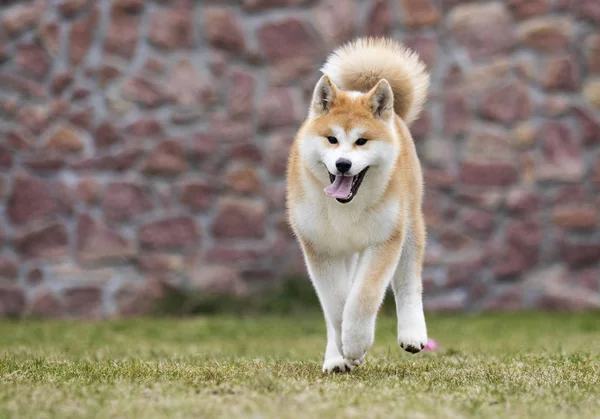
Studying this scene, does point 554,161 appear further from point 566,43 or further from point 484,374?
point 484,374

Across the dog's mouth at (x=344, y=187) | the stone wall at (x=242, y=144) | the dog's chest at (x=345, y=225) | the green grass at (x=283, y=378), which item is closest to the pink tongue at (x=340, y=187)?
the dog's mouth at (x=344, y=187)

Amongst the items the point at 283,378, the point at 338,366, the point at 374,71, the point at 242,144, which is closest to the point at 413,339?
the point at 338,366

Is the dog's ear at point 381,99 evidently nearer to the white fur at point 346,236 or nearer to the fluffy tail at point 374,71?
the white fur at point 346,236

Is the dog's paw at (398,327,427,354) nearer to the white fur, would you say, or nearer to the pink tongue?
the white fur

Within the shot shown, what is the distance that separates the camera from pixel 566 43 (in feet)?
25.3

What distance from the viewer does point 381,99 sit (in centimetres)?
406

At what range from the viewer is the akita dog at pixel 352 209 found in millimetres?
3842

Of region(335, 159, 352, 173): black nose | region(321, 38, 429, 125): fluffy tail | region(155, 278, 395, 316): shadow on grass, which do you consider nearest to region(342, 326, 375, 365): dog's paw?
region(335, 159, 352, 173): black nose

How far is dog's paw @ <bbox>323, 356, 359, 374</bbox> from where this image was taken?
13.4 ft

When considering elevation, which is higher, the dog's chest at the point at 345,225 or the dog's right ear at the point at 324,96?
the dog's right ear at the point at 324,96

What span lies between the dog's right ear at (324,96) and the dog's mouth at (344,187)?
0.31m

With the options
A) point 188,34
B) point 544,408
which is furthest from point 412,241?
point 188,34

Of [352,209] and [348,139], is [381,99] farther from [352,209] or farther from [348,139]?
[352,209]

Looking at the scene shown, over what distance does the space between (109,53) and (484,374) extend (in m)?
4.65
